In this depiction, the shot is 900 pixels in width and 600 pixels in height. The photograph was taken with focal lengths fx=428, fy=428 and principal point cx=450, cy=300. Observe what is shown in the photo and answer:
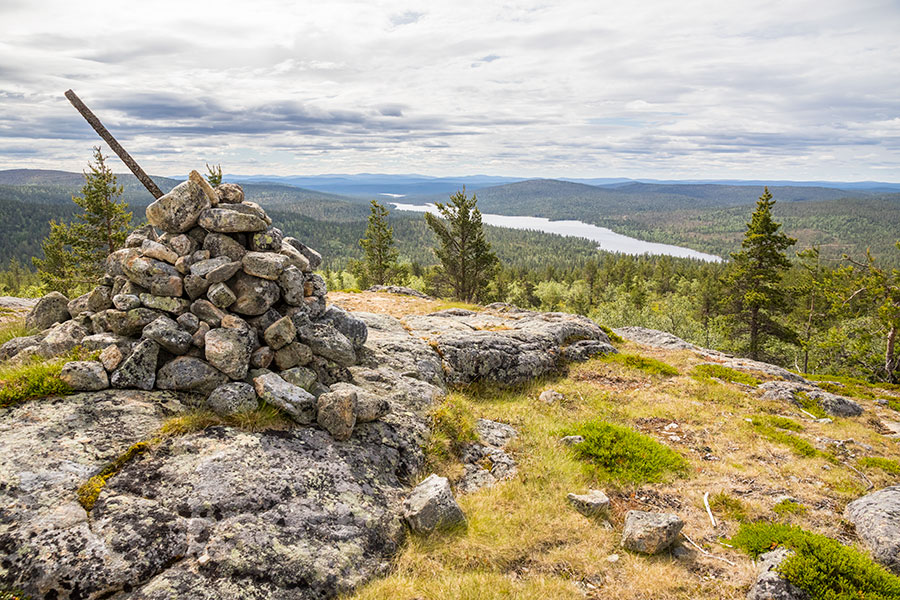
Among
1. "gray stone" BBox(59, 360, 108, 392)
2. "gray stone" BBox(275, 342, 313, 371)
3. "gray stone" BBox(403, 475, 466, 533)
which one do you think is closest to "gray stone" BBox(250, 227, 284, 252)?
"gray stone" BBox(275, 342, 313, 371)

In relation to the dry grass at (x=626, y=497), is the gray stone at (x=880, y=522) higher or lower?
higher

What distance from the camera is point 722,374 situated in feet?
72.9

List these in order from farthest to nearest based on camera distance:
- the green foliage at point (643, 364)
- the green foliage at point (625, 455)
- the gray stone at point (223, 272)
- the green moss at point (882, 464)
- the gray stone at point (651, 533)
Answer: the green foliage at point (643, 364) < the green moss at point (882, 464) < the green foliage at point (625, 455) < the gray stone at point (223, 272) < the gray stone at point (651, 533)

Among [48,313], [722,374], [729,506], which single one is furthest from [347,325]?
[722,374]

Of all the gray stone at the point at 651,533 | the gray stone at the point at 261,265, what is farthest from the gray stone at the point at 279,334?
the gray stone at the point at 651,533

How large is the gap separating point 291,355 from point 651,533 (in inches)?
Result: 360

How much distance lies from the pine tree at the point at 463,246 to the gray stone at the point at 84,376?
36015 mm

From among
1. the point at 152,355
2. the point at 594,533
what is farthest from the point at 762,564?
the point at 152,355

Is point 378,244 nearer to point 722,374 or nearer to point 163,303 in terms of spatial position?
point 722,374

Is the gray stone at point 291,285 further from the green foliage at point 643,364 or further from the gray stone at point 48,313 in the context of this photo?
the green foliage at point 643,364

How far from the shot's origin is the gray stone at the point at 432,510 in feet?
28.8

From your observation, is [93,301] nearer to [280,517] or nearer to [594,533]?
[280,517]

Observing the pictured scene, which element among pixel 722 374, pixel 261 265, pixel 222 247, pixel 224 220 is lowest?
pixel 722 374

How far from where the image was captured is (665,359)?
2538cm
